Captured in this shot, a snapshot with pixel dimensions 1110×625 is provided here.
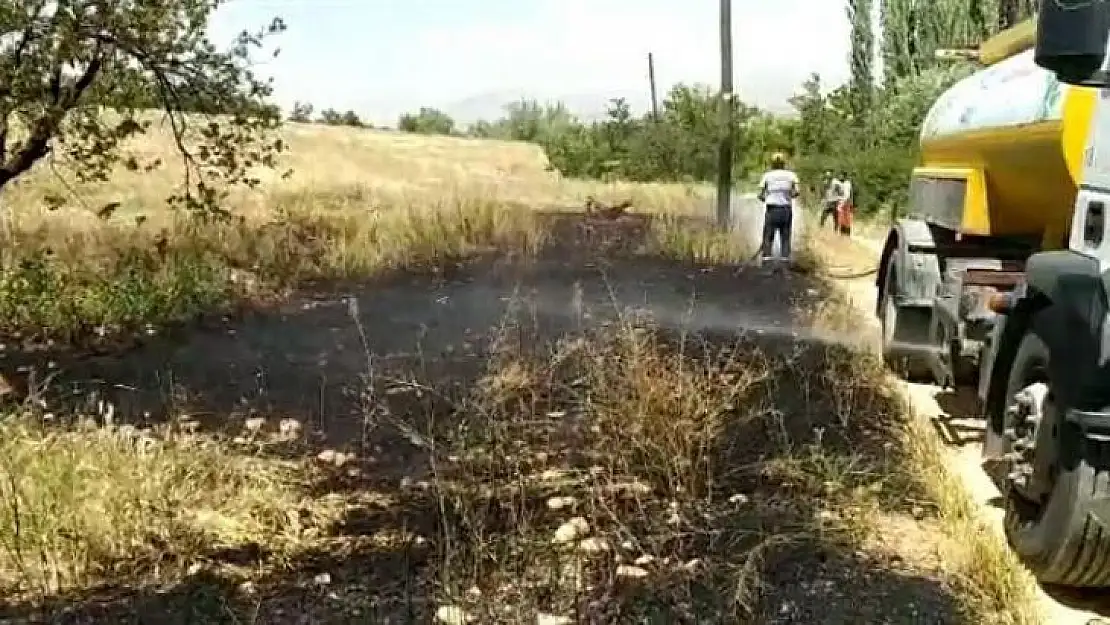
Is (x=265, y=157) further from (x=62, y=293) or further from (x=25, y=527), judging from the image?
(x=25, y=527)

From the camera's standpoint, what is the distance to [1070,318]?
171 inches

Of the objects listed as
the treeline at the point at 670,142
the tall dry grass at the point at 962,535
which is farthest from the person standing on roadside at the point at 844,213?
the tall dry grass at the point at 962,535

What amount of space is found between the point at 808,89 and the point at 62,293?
98.7ft

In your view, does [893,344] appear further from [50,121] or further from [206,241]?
[206,241]

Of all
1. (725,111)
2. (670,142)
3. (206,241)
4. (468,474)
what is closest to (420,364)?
(468,474)

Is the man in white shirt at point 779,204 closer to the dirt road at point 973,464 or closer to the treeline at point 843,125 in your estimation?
the dirt road at point 973,464

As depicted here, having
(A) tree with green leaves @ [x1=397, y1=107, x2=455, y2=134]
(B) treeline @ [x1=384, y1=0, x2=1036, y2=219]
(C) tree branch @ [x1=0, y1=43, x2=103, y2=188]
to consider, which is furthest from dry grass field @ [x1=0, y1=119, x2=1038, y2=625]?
Result: (A) tree with green leaves @ [x1=397, y1=107, x2=455, y2=134]

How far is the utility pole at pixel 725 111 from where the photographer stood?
61.8ft

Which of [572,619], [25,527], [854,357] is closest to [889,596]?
[572,619]

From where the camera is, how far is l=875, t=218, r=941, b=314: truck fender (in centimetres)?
827

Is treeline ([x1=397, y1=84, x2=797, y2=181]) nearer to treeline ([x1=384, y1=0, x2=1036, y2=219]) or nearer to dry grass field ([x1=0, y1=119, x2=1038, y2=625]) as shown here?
treeline ([x1=384, y1=0, x2=1036, y2=219])

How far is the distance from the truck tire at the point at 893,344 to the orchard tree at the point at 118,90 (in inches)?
191

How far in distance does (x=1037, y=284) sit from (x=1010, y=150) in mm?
1877

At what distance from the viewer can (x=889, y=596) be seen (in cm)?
429
